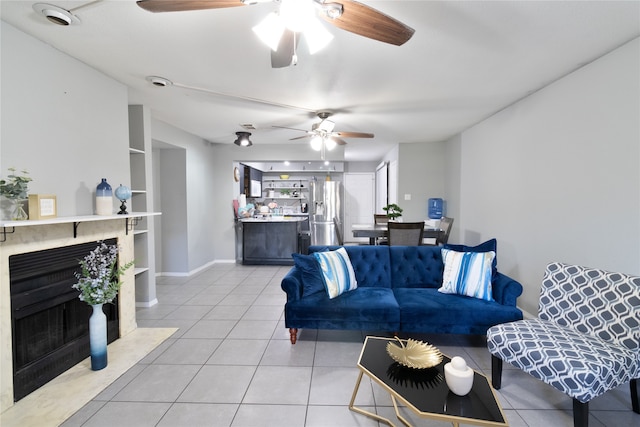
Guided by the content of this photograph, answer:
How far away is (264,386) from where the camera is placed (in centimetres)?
198

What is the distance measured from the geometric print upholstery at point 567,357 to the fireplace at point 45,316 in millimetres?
3171

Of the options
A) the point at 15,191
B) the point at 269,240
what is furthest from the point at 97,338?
the point at 269,240

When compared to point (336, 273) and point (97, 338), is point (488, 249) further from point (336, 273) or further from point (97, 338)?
point (97, 338)

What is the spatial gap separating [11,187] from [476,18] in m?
3.07

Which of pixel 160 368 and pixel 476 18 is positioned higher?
pixel 476 18

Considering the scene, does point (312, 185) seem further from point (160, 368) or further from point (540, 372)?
point (540, 372)

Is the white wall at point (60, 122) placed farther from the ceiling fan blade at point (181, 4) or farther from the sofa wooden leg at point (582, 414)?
the sofa wooden leg at point (582, 414)

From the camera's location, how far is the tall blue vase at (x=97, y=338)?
6.96ft

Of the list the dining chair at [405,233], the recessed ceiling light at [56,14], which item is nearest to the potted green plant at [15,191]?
the recessed ceiling light at [56,14]

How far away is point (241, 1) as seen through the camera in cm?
118

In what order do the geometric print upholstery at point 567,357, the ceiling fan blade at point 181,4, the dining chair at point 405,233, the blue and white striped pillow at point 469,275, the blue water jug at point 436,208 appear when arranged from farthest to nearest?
the blue water jug at point 436,208
the dining chair at point 405,233
the blue and white striped pillow at point 469,275
the geometric print upholstery at point 567,357
the ceiling fan blade at point 181,4

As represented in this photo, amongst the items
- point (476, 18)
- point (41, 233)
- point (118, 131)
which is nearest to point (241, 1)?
point (476, 18)

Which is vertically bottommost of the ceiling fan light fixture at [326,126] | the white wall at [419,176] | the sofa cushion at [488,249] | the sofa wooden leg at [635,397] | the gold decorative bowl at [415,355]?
the sofa wooden leg at [635,397]

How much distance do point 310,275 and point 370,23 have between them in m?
2.03
